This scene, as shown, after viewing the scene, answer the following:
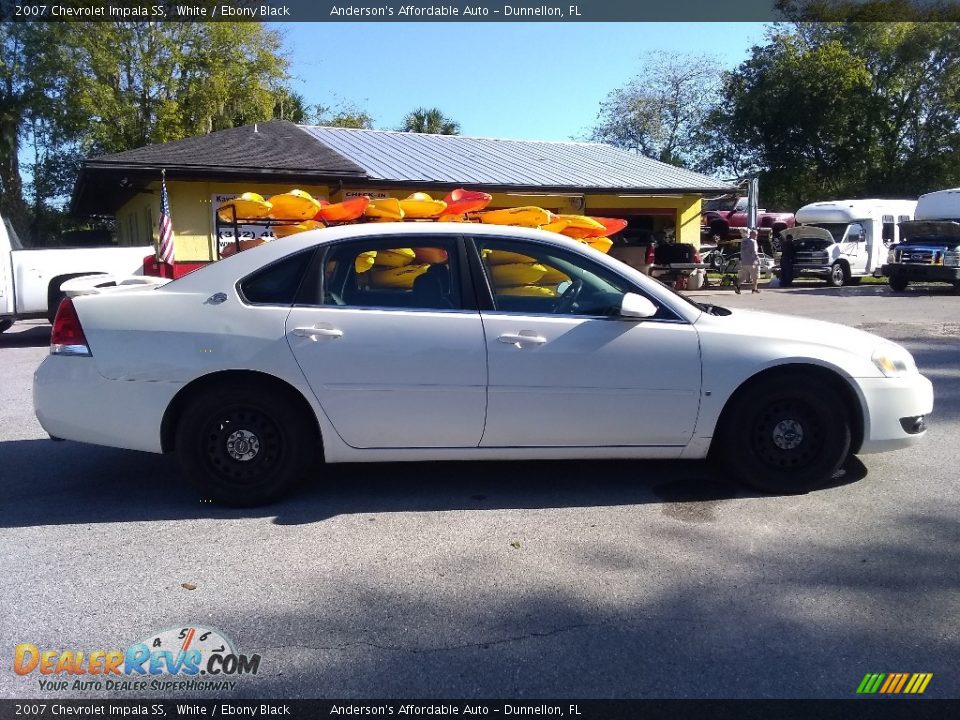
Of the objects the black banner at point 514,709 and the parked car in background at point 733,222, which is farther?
the parked car in background at point 733,222

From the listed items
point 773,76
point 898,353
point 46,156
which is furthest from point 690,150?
point 898,353

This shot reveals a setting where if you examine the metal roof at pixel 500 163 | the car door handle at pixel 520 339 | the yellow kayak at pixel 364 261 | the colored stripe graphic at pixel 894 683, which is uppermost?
the metal roof at pixel 500 163

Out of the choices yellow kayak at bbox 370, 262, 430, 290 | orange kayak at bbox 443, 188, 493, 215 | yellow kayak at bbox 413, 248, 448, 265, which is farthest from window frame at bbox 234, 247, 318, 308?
orange kayak at bbox 443, 188, 493, 215

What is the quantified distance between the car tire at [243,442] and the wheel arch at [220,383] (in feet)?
0.08

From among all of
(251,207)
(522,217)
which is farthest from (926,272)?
(251,207)

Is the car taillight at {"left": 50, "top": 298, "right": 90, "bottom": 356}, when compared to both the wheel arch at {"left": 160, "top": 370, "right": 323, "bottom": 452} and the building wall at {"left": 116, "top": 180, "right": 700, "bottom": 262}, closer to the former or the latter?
the wheel arch at {"left": 160, "top": 370, "right": 323, "bottom": 452}

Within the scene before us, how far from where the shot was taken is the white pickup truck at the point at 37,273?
13070mm

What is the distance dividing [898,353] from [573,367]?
79.1 inches

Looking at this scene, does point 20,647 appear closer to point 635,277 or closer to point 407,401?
point 407,401

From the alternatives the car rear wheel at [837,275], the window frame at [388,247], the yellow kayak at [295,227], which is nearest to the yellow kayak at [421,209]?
the yellow kayak at [295,227]

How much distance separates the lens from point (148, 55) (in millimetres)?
26734

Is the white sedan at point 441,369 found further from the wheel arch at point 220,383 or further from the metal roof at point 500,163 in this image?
the metal roof at point 500,163

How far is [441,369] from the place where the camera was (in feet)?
15.0

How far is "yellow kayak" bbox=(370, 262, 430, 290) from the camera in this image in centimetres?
477
